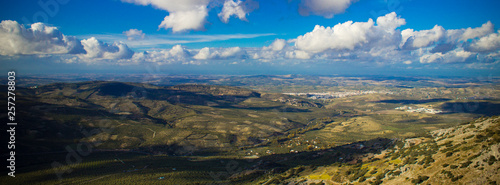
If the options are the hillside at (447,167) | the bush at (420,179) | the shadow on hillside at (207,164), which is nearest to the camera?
the hillside at (447,167)

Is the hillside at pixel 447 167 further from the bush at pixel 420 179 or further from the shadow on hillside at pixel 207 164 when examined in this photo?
the shadow on hillside at pixel 207 164

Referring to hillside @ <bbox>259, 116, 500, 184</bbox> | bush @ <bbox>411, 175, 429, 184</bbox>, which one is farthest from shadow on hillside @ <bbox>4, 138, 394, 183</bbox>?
bush @ <bbox>411, 175, 429, 184</bbox>

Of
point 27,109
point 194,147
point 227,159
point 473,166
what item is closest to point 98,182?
point 227,159

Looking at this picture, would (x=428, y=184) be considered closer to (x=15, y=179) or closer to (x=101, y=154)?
(x=15, y=179)

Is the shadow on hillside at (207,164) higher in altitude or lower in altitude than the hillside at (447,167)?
lower

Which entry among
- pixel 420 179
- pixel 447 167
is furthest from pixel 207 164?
pixel 447 167

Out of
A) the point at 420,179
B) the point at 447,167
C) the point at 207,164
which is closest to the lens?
the point at 447,167

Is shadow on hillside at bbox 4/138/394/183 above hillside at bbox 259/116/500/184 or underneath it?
underneath

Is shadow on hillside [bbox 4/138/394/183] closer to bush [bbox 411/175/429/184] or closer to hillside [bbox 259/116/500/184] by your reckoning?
hillside [bbox 259/116/500/184]

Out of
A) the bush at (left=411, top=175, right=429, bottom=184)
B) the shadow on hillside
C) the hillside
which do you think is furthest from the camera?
the shadow on hillside

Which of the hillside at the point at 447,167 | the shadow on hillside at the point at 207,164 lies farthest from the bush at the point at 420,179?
the shadow on hillside at the point at 207,164

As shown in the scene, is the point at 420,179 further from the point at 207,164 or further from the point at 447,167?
the point at 207,164
